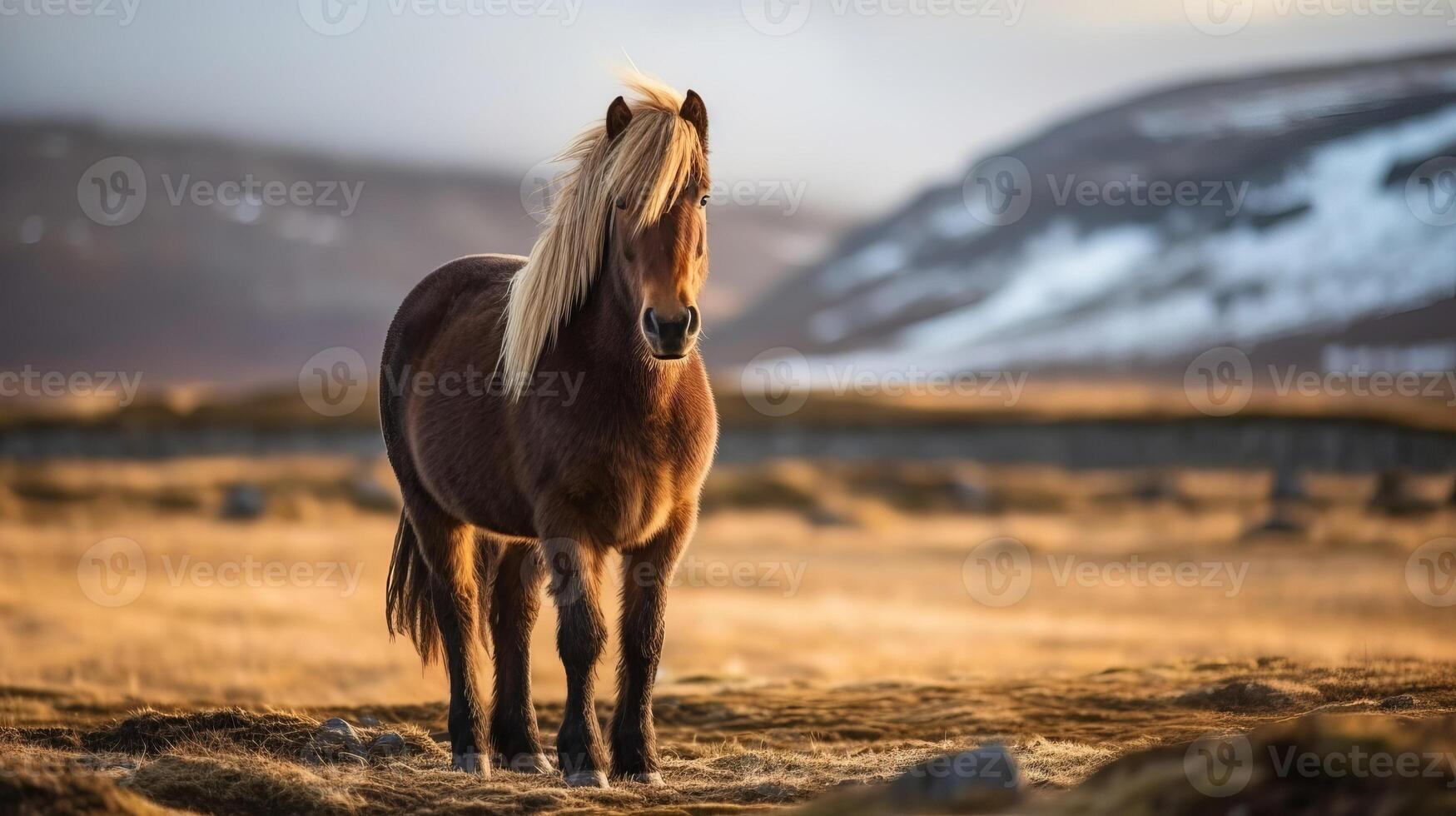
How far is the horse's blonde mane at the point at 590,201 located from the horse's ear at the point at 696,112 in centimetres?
5

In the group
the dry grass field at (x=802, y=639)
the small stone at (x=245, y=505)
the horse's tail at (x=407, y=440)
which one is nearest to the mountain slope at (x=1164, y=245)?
the dry grass field at (x=802, y=639)

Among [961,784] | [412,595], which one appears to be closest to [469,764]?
[412,595]

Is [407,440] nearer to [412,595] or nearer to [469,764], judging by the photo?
[412,595]

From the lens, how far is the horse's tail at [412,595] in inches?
372

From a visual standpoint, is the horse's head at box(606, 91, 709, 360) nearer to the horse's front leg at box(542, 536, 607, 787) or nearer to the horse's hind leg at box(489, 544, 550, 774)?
the horse's front leg at box(542, 536, 607, 787)

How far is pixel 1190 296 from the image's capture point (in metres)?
121

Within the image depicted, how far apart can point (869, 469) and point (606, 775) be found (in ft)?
106

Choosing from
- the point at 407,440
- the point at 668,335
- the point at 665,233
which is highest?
the point at 665,233

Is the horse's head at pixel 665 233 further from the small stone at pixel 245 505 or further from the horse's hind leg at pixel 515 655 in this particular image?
the small stone at pixel 245 505

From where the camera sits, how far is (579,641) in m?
7.29

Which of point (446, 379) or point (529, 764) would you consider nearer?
point (529, 764)

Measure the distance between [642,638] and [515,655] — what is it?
1358mm

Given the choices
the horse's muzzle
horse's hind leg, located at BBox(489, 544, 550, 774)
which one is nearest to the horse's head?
the horse's muzzle

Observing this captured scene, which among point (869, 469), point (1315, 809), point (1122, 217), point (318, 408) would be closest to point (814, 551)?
point (869, 469)
